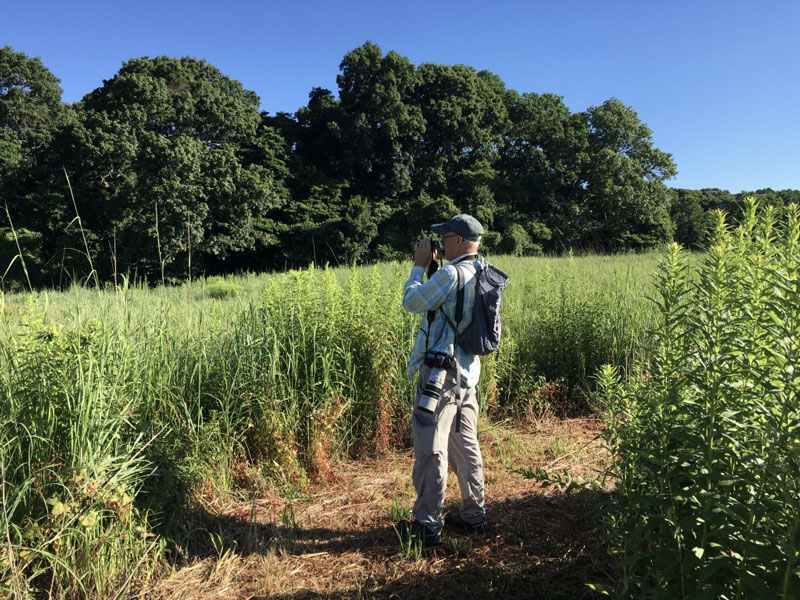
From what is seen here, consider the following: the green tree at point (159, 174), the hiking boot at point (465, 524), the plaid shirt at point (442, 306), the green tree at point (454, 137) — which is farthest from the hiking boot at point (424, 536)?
the green tree at point (454, 137)

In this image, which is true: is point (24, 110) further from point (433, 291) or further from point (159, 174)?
point (433, 291)

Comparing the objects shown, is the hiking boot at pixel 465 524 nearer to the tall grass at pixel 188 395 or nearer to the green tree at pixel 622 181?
the tall grass at pixel 188 395

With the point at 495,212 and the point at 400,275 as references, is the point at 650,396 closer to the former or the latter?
the point at 400,275

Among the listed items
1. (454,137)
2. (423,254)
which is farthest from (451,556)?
(454,137)

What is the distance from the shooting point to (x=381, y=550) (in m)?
3.03

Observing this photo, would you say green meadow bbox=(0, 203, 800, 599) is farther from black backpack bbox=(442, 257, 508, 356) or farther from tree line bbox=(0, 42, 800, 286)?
tree line bbox=(0, 42, 800, 286)

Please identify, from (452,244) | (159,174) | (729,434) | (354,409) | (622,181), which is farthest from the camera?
(622,181)

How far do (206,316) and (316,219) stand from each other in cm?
2650

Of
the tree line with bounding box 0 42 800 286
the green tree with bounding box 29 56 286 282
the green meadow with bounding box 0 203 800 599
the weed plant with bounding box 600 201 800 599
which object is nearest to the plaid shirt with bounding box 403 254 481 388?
the green meadow with bounding box 0 203 800 599

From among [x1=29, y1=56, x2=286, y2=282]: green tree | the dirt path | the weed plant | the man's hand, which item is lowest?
the dirt path

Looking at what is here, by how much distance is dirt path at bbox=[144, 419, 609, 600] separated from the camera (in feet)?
8.61

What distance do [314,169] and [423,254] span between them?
3097cm

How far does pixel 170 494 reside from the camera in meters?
3.09

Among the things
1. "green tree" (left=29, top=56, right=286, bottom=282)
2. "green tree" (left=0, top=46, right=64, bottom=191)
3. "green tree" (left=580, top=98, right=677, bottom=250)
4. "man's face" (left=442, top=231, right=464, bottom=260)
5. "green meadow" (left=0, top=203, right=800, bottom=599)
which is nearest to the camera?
"green meadow" (left=0, top=203, right=800, bottom=599)
